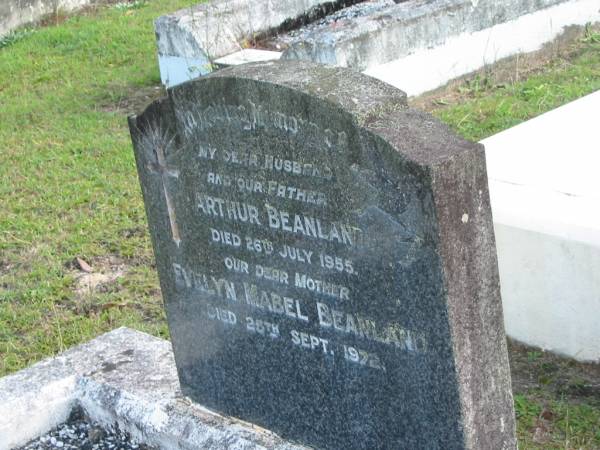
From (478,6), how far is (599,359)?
154 inches

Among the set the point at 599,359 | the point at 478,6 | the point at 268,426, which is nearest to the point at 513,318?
the point at 599,359

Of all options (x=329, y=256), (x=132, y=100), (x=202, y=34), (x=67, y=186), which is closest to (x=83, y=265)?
(x=67, y=186)

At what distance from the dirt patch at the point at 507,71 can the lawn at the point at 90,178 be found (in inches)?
0.8

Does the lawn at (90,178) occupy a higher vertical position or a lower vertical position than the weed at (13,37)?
lower

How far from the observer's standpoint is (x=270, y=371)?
10.9 feet

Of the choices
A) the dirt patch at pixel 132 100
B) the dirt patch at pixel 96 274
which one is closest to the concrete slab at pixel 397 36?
the dirt patch at pixel 132 100

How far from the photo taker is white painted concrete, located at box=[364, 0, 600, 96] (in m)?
7.12

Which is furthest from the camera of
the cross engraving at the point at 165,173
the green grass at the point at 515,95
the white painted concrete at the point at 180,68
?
the white painted concrete at the point at 180,68

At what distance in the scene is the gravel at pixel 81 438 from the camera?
372cm

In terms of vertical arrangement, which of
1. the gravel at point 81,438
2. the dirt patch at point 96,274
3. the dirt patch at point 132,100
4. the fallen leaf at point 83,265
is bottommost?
the gravel at point 81,438

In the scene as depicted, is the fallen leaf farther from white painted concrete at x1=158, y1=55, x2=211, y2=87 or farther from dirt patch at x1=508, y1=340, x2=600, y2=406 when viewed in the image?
white painted concrete at x1=158, y1=55, x2=211, y2=87

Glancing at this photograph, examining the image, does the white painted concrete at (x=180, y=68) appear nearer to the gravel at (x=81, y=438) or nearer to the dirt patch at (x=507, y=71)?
the dirt patch at (x=507, y=71)

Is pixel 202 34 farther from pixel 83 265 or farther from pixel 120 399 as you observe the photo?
pixel 120 399

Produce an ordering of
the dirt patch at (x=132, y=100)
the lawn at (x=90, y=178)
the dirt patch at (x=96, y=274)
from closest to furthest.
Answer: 1. the lawn at (x=90, y=178)
2. the dirt patch at (x=96, y=274)
3. the dirt patch at (x=132, y=100)
